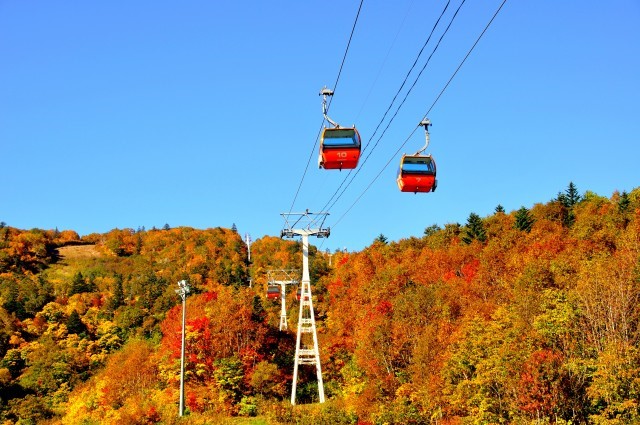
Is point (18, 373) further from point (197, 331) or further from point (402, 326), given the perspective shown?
point (402, 326)

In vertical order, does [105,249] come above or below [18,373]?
above

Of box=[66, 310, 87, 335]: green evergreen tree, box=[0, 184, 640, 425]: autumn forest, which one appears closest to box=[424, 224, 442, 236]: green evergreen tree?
box=[0, 184, 640, 425]: autumn forest

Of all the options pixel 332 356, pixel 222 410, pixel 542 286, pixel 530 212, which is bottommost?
pixel 222 410

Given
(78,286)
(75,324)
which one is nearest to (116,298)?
(75,324)

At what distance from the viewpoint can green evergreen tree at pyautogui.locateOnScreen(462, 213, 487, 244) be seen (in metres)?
96.7

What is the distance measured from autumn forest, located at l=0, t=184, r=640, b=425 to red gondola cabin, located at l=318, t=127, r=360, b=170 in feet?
55.4

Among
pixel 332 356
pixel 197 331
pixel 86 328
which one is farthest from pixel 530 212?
pixel 86 328

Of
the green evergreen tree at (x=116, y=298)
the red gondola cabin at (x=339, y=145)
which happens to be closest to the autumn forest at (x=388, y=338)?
the green evergreen tree at (x=116, y=298)

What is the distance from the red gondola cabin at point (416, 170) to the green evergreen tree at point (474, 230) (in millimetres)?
74281

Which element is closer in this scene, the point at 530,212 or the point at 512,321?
the point at 512,321

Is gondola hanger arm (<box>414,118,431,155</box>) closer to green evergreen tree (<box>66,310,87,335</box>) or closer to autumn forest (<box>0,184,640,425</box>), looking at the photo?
autumn forest (<box>0,184,640,425</box>)

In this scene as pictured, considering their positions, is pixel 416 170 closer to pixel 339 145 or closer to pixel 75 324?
pixel 339 145

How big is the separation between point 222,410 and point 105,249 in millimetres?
126664

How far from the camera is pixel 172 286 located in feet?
343
